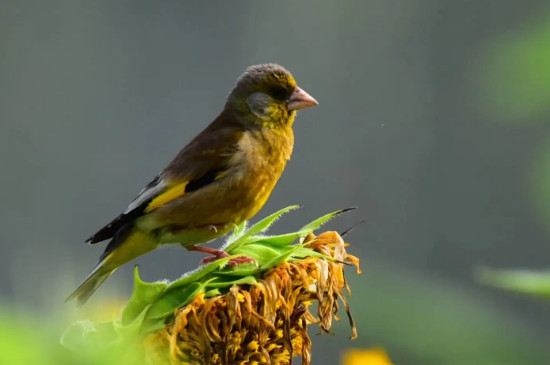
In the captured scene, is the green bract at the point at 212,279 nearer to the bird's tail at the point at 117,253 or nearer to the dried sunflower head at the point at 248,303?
the dried sunflower head at the point at 248,303

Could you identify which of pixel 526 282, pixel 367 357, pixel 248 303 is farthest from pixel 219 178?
pixel 526 282

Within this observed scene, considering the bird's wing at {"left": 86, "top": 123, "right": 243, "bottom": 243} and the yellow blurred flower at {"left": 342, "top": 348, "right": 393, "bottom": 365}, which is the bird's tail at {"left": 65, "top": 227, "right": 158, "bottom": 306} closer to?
the bird's wing at {"left": 86, "top": 123, "right": 243, "bottom": 243}

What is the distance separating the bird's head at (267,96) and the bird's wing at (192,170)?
44 mm

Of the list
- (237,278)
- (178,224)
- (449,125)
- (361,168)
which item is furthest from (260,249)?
(449,125)

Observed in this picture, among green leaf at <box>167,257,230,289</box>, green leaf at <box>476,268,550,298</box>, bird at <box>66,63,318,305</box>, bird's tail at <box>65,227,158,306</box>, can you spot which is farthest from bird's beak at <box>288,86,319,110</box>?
green leaf at <box>476,268,550,298</box>

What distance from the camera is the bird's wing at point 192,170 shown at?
1182 millimetres

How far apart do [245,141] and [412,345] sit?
0.48 meters

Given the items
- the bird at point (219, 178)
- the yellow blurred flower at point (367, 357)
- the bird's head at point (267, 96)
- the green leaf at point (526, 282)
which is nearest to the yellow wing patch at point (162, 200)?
the bird at point (219, 178)

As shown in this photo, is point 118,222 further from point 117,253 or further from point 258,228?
point 258,228

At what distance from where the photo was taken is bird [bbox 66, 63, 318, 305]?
45.2 inches

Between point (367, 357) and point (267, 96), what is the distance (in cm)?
40

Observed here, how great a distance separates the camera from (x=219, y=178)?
4.15ft

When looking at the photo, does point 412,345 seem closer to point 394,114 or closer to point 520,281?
point 520,281

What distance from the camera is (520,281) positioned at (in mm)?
528
